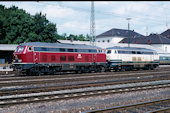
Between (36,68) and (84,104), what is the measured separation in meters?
15.0

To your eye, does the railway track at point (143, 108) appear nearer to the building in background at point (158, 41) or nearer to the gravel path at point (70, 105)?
the gravel path at point (70, 105)

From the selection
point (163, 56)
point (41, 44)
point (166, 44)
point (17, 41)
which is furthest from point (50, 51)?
point (166, 44)

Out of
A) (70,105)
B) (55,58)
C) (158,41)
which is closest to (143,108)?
(70,105)

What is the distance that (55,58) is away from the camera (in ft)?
85.5

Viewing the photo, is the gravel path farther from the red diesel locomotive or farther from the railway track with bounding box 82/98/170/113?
the red diesel locomotive

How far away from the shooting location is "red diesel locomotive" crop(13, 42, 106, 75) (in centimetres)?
2383

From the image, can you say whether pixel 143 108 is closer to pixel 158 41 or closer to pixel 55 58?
pixel 55 58

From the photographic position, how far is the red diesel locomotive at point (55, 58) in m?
23.8

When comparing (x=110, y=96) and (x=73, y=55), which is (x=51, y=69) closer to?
(x=73, y=55)

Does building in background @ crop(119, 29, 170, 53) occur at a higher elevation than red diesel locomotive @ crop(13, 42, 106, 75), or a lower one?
higher

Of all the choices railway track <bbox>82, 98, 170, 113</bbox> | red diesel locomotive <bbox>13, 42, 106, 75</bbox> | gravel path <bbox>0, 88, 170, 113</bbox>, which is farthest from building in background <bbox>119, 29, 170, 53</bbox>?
railway track <bbox>82, 98, 170, 113</bbox>

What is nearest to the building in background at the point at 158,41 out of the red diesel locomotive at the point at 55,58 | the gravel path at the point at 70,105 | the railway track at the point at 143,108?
the red diesel locomotive at the point at 55,58

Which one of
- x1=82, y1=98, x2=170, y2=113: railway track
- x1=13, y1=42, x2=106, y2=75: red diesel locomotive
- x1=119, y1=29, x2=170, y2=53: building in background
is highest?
x1=119, y1=29, x2=170, y2=53: building in background

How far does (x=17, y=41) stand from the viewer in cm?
5681
